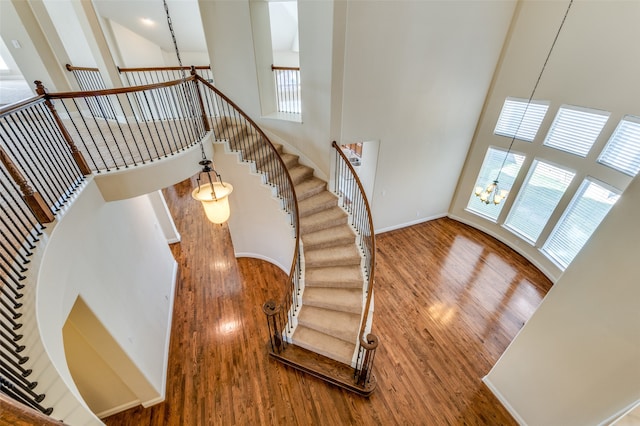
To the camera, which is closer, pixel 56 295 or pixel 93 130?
pixel 56 295

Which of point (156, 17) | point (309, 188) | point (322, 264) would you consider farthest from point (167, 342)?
point (156, 17)

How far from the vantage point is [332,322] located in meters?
4.10

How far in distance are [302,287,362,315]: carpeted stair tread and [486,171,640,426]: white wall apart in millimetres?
2212

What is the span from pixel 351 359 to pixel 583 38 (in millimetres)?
6687

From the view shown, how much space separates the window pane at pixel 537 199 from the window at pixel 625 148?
635 millimetres

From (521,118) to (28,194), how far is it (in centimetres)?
790

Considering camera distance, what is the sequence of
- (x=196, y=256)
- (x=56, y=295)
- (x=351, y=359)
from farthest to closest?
(x=196, y=256) < (x=351, y=359) < (x=56, y=295)

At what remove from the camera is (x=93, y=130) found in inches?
184

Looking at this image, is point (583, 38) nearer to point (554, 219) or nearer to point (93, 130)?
point (554, 219)

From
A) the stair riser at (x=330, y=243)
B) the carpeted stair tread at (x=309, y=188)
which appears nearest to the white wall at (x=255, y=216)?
the stair riser at (x=330, y=243)

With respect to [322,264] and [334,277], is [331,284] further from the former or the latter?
[322,264]

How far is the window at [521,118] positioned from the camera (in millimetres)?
5426

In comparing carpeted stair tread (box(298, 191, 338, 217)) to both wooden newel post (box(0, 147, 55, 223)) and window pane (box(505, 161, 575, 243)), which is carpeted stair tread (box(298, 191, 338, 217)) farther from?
window pane (box(505, 161, 575, 243))

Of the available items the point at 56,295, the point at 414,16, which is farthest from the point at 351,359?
the point at 414,16
